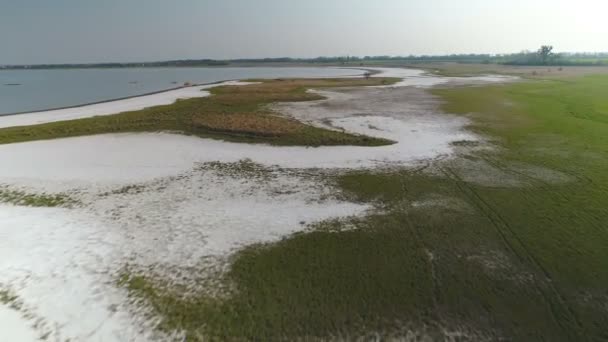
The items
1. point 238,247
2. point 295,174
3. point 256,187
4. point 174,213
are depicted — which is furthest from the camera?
point 295,174

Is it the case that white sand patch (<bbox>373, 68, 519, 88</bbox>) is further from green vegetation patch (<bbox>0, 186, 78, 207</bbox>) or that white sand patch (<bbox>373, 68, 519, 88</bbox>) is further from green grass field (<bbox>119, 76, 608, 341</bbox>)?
green vegetation patch (<bbox>0, 186, 78, 207</bbox>)

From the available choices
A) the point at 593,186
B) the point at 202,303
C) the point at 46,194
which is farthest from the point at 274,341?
the point at 593,186

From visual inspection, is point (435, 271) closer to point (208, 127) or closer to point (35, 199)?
point (35, 199)

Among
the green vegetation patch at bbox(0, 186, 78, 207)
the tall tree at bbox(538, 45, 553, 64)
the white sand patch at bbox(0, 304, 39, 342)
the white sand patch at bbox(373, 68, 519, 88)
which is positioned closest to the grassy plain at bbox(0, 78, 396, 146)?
the green vegetation patch at bbox(0, 186, 78, 207)

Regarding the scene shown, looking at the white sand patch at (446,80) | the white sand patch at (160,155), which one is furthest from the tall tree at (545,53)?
the white sand patch at (160,155)

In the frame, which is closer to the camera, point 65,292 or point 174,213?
point 65,292

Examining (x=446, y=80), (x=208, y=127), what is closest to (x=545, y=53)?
(x=446, y=80)

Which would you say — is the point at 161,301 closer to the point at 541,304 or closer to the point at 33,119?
the point at 541,304
